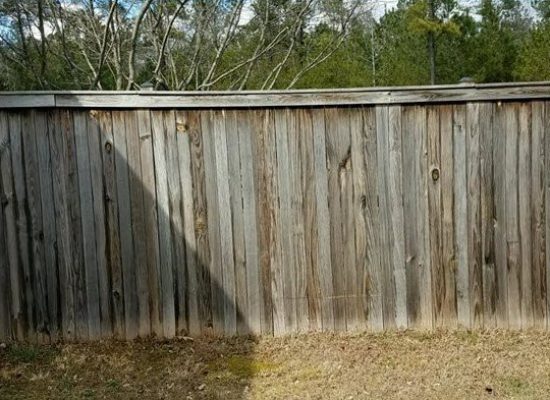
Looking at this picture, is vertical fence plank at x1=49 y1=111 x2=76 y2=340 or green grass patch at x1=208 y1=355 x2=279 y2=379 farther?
vertical fence plank at x1=49 y1=111 x2=76 y2=340

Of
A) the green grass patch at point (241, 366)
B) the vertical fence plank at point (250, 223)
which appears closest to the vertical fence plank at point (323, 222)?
the vertical fence plank at point (250, 223)

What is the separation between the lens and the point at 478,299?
405 centimetres

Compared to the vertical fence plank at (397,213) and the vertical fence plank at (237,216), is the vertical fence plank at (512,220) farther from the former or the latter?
the vertical fence plank at (237,216)

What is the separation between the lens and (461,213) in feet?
13.2

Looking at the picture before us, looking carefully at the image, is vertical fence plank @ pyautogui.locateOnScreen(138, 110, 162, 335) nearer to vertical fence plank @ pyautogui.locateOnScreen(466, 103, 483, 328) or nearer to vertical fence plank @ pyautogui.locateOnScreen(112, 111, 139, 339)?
vertical fence plank @ pyautogui.locateOnScreen(112, 111, 139, 339)

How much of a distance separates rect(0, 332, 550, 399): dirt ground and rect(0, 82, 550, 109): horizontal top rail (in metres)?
1.51

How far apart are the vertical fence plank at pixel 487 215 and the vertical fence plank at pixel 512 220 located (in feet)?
0.32

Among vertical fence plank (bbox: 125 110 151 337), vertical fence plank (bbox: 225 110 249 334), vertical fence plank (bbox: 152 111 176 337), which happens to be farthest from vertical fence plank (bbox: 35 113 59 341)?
vertical fence plank (bbox: 225 110 249 334)

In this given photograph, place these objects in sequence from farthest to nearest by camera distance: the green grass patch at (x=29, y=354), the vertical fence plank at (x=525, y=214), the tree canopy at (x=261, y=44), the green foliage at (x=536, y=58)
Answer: the green foliage at (x=536, y=58)
the tree canopy at (x=261, y=44)
the vertical fence plank at (x=525, y=214)
the green grass patch at (x=29, y=354)

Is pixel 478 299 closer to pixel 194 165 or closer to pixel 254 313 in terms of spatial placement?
pixel 254 313

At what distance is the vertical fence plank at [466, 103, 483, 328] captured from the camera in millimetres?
3955

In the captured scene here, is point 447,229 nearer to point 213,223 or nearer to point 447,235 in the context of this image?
point 447,235

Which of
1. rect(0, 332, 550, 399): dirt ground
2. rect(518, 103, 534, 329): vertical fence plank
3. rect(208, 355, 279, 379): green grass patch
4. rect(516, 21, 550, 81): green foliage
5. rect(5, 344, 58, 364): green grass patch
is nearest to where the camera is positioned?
rect(0, 332, 550, 399): dirt ground

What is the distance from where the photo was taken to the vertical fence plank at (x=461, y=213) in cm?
396
